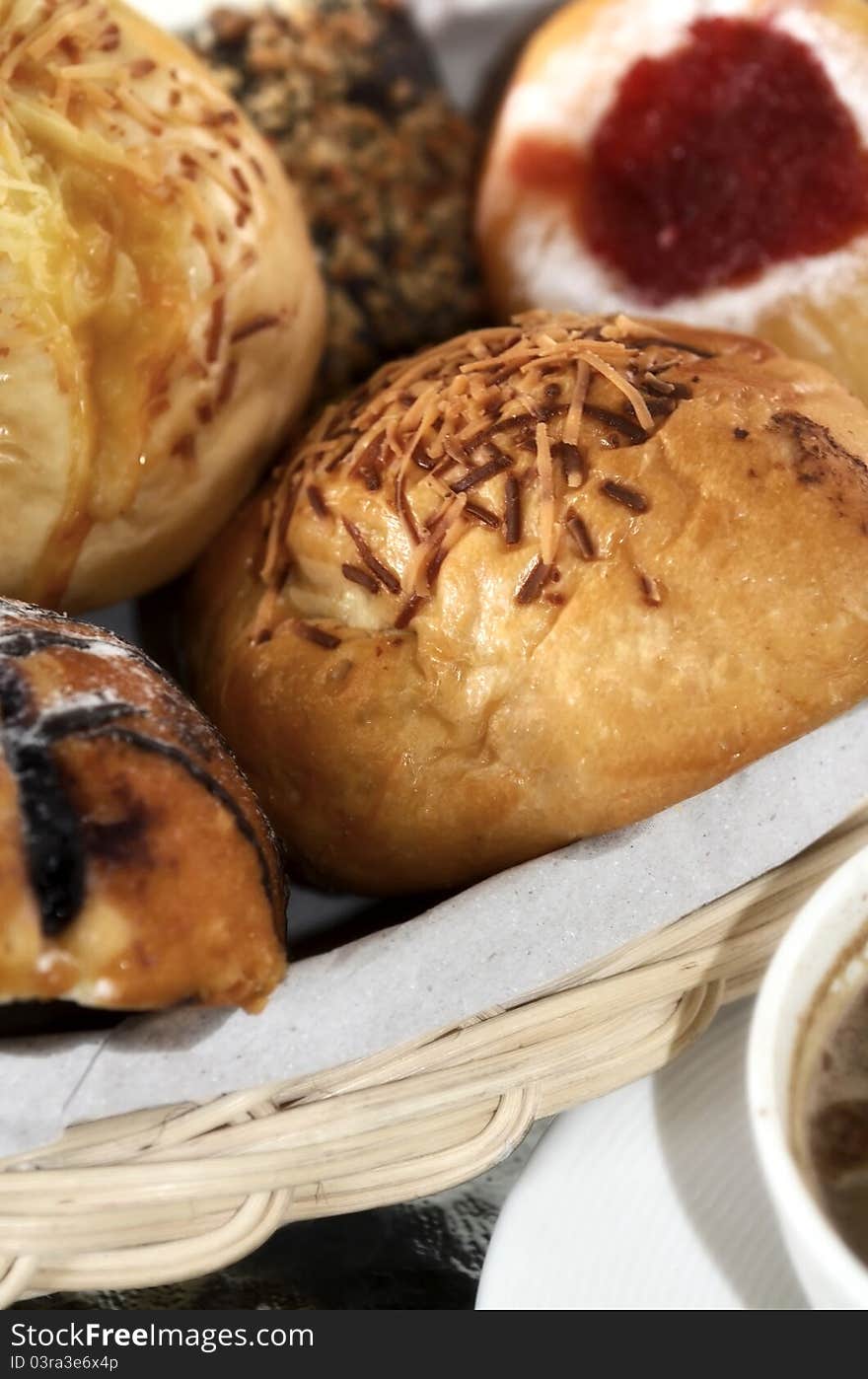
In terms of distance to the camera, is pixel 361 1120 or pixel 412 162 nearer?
pixel 361 1120

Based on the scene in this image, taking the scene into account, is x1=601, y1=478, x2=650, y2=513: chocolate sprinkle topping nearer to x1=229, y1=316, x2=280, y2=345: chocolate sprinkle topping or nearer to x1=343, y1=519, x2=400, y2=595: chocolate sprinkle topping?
x1=343, y1=519, x2=400, y2=595: chocolate sprinkle topping

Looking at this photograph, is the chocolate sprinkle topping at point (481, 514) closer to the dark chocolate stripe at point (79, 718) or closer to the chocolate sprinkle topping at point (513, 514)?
the chocolate sprinkle topping at point (513, 514)

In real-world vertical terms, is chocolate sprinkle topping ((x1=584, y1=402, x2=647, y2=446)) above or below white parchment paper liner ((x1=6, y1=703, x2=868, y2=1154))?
above

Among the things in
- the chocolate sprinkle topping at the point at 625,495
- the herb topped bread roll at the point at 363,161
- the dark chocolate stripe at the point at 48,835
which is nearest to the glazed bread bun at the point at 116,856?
the dark chocolate stripe at the point at 48,835

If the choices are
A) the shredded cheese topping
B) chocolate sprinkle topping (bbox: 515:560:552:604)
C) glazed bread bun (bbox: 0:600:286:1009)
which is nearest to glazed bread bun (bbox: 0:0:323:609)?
the shredded cheese topping

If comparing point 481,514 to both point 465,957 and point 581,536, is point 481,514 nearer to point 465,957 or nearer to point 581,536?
point 581,536

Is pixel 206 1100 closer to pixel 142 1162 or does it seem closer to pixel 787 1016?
pixel 142 1162

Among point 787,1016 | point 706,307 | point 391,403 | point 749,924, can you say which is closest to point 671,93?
point 706,307

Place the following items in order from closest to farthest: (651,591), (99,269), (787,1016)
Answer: (787,1016) < (651,591) < (99,269)
